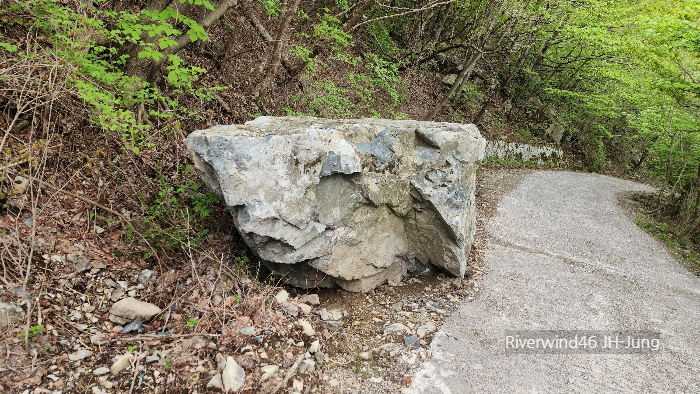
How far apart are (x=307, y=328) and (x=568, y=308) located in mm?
3536

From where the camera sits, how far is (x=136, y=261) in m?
3.80

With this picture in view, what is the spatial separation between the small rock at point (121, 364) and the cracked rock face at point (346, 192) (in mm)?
1421

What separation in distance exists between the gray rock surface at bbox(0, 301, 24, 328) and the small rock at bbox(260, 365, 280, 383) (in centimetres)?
193

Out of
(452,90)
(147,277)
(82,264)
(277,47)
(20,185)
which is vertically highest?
(452,90)

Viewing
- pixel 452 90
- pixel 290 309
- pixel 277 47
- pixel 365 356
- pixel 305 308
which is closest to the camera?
pixel 365 356

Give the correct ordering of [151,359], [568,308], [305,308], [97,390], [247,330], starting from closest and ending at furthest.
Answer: [97,390], [151,359], [247,330], [305,308], [568,308]

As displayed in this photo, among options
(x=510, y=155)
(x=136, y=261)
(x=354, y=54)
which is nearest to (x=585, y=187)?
(x=510, y=155)

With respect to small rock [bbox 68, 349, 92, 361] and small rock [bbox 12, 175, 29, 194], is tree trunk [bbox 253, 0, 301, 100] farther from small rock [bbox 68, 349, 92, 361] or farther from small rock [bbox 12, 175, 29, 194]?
small rock [bbox 68, 349, 92, 361]

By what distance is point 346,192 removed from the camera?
4328 mm

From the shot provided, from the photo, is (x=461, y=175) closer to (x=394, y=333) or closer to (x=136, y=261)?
(x=394, y=333)

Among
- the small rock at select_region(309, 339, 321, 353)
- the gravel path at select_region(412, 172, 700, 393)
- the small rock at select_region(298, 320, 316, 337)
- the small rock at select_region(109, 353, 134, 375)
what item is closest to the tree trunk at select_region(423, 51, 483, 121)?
the gravel path at select_region(412, 172, 700, 393)

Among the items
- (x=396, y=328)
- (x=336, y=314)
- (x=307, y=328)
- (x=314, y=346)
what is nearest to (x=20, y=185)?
(x=307, y=328)

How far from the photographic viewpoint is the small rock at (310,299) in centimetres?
421

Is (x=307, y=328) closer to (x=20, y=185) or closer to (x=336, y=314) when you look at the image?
(x=336, y=314)
